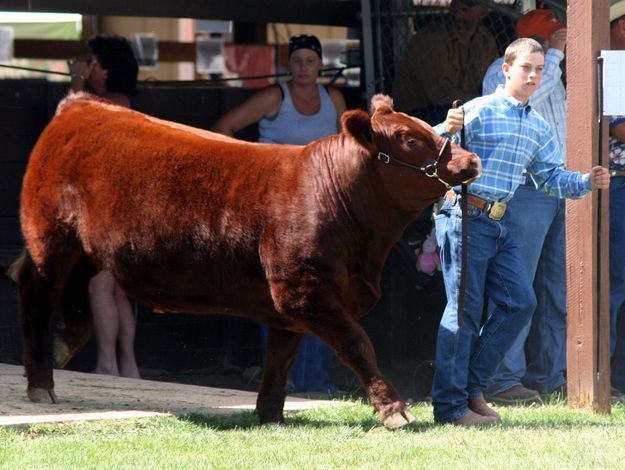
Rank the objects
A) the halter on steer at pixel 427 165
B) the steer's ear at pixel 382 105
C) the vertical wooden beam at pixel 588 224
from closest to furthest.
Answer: the halter on steer at pixel 427 165 → the steer's ear at pixel 382 105 → the vertical wooden beam at pixel 588 224

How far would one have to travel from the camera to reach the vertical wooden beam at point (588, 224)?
24.6 feet

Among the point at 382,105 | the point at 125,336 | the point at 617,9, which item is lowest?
the point at 125,336

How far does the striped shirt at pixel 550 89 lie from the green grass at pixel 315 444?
6.99 feet

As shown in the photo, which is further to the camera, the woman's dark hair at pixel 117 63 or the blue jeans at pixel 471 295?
the woman's dark hair at pixel 117 63

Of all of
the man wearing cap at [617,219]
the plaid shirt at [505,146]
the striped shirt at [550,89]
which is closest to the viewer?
the plaid shirt at [505,146]

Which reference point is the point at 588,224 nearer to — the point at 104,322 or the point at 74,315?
the point at 74,315

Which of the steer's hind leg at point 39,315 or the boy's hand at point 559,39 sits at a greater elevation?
A: the boy's hand at point 559,39

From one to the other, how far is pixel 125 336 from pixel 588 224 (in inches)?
135

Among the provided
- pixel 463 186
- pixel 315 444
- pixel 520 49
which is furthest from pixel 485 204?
pixel 315 444

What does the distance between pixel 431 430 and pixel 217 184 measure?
1.56 m

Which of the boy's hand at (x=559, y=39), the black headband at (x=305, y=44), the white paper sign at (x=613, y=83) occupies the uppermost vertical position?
the black headband at (x=305, y=44)

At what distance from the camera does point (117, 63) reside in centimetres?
934

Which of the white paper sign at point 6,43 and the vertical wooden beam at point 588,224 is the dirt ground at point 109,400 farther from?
the white paper sign at point 6,43

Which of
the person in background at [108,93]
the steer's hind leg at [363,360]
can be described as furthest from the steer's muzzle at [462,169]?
the person in background at [108,93]
